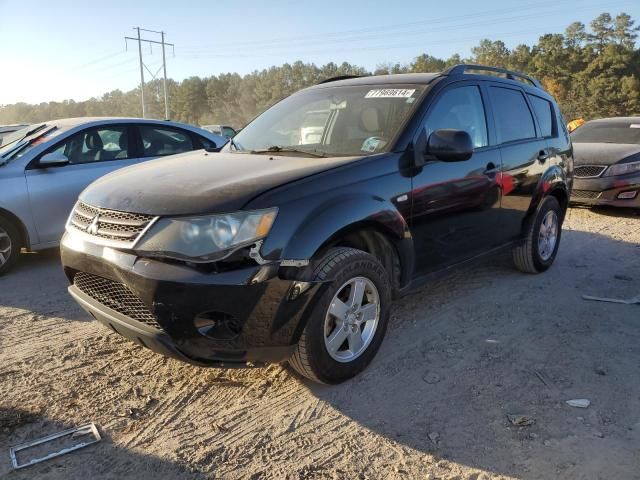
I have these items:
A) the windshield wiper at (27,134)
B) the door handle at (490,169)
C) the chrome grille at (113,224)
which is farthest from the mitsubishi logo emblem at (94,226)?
the windshield wiper at (27,134)

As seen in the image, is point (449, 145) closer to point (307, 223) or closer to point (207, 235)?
point (307, 223)

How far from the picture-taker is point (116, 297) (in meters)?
2.82

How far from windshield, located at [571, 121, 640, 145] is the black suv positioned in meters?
5.69

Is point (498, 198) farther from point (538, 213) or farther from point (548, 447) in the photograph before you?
point (548, 447)

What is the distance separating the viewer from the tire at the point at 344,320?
9.11 feet

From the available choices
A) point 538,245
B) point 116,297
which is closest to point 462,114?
point 538,245

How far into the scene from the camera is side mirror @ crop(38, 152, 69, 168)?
17.4 ft

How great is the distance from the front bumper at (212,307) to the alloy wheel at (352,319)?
283 millimetres

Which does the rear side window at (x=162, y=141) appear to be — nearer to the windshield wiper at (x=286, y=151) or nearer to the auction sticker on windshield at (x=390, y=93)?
the windshield wiper at (x=286, y=151)

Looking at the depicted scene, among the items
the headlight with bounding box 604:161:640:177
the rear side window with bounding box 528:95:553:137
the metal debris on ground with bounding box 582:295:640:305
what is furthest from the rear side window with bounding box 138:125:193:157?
the headlight with bounding box 604:161:640:177

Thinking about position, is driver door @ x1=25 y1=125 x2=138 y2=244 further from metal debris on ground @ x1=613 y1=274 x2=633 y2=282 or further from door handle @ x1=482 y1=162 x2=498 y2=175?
metal debris on ground @ x1=613 y1=274 x2=633 y2=282

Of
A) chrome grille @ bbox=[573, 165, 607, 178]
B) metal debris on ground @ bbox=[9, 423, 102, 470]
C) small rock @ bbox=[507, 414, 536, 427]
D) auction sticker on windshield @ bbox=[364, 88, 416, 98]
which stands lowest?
small rock @ bbox=[507, 414, 536, 427]

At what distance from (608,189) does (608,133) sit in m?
1.92

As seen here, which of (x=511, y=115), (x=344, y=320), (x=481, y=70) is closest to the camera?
(x=344, y=320)
